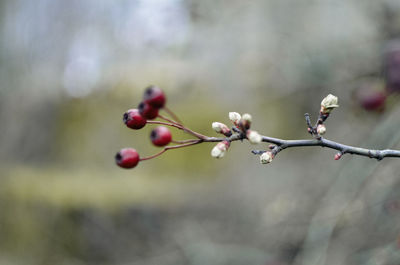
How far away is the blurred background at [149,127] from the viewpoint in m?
3.29

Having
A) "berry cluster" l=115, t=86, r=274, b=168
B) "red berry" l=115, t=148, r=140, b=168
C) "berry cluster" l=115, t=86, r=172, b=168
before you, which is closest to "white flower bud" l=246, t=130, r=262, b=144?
"berry cluster" l=115, t=86, r=274, b=168

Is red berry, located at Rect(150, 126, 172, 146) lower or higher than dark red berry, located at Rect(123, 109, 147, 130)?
lower

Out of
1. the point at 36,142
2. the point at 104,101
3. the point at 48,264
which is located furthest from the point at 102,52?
the point at 48,264

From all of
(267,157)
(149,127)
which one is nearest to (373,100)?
(267,157)

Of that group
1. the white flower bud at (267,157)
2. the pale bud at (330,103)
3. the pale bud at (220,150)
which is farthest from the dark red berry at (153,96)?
the pale bud at (330,103)

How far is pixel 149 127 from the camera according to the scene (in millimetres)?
4805

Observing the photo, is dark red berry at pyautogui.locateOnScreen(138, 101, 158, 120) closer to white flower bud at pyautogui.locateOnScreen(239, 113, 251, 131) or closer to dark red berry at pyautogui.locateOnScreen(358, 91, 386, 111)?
white flower bud at pyautogui.locateOnScreen(239, 113, 251, 131)

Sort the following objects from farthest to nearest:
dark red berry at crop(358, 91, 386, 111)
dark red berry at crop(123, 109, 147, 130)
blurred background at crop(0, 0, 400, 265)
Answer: blurred background at crop(0, 0, 400, 265) → dark red berry at crop(358, 91, 386, 111) → dark red berry at crop(123, 109, 147, 130)

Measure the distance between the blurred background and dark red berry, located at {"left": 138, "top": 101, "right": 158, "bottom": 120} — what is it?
2177 mm

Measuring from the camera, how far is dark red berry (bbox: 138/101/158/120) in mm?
709

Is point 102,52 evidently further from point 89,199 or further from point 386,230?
point 386,230

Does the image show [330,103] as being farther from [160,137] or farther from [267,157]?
[160,137]

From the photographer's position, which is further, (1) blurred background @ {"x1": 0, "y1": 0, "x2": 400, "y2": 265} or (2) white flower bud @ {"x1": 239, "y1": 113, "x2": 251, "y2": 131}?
(1) blurred background @ {"x1": 0, "y1": 0, "x2": 400, "y2": 265}

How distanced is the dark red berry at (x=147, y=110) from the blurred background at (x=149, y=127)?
218 centimetres
